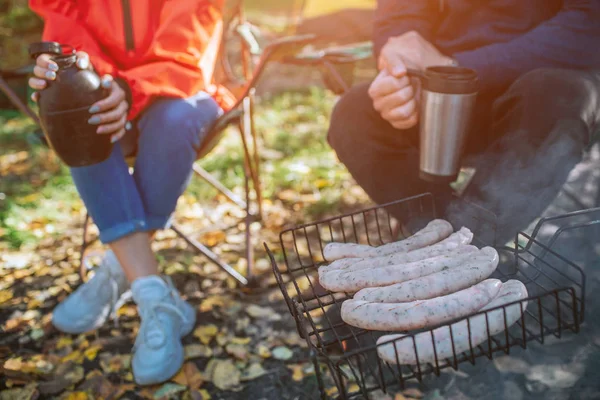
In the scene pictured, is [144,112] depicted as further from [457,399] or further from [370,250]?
[457,399]

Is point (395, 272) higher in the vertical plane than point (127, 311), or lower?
higher

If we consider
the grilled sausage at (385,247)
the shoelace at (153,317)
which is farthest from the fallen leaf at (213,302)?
the grilled sausage at (385,247)

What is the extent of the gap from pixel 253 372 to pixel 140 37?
5.56 feet

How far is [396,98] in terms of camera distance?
6.61 feet

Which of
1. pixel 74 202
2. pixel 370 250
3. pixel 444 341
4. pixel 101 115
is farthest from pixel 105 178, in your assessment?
pixel 74 202

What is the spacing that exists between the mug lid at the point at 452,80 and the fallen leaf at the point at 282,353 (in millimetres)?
1367

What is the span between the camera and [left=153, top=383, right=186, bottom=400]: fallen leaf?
2.19m

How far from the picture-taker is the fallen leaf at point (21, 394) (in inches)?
86.2

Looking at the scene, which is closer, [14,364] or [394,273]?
[394,273]

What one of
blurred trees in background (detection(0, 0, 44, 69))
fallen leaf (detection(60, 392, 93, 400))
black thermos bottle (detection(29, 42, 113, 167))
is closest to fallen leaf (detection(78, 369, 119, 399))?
fallen leaf (detection(60, 392, 93, 400))

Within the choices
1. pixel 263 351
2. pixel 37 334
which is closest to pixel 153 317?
pixel 263 351

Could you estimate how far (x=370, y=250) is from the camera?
1.69 meters

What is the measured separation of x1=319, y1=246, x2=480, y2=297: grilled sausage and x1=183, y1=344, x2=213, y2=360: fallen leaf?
47.1 inches

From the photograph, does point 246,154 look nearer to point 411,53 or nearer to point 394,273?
Result: point 411,53
